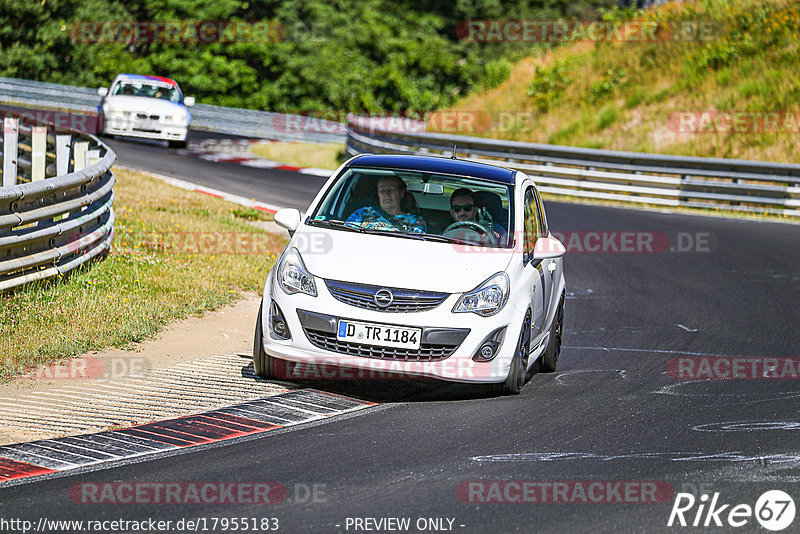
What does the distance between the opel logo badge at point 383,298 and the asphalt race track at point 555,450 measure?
0.70 metres

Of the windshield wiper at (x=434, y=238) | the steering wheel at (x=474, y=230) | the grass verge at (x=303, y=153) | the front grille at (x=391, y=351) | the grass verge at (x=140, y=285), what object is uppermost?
the steering wheel at (x=474, y=230)

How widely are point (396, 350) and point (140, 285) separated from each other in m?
4.42

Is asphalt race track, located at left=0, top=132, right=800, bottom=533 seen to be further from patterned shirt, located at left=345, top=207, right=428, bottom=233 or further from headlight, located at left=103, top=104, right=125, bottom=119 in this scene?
headlight, located at left=103, top=104, right=125, bottom=119

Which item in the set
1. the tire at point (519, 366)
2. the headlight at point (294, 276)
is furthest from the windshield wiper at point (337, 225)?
the tire at point (519, 366)

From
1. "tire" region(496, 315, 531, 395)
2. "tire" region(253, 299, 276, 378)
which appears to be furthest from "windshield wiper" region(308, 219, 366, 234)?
"tire" region(496, 315, 531, 395)

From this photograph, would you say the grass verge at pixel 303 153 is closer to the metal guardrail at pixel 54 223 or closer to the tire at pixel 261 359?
the metal guardrail at pixel 54 223

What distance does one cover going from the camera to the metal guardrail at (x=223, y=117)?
36938 millimetres

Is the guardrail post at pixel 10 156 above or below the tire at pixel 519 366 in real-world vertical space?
above

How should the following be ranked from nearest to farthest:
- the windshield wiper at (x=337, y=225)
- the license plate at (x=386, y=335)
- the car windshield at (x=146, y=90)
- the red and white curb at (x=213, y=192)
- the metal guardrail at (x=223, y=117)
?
1. the license plate at (x=386, y=335)
2. the windshield wiper at (x=337, y=225)
3. the red and white curb at (x=213, y=192)
4. the car windshield at (x=146, y=90)
5. the metal guardrail at (x=223, y=117)

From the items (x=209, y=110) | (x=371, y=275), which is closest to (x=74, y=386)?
(x=371, y=275)

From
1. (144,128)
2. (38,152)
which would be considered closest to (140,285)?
(38,152)

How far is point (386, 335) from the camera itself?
289 inches

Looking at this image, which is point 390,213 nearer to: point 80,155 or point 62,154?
point 80,155

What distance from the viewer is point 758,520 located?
5328 millimetres
